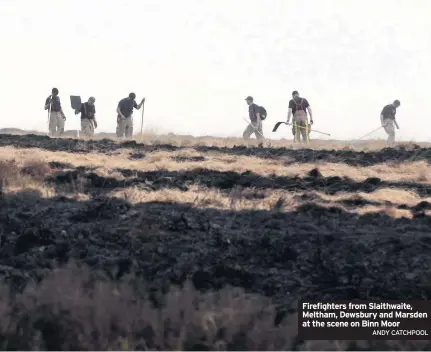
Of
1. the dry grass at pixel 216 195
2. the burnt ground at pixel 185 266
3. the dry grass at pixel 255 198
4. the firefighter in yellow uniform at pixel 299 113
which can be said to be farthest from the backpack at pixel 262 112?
the burnt ground at pixel 185 266

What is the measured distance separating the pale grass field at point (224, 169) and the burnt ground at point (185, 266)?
38 cm

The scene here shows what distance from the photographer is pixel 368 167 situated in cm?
2209

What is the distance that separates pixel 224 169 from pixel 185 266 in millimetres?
9536

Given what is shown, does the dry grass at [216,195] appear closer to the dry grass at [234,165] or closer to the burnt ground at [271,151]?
the dry grass at [234,165]

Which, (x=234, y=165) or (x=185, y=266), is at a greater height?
(x=234, y=165)

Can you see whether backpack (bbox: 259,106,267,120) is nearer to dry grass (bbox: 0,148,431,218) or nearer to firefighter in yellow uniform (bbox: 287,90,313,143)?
firefighter in yellow uniform (bbox: 287,90,313,143)

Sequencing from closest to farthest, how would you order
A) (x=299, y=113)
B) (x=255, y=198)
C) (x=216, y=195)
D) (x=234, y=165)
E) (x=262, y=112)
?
1. (x=216, y=195)
2. (x=255, y=198)
3. (x=234, y=165)
4. (x=299, y=113)
5. (x=262, y=112)

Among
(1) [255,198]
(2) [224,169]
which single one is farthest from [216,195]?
(2) [224,169]

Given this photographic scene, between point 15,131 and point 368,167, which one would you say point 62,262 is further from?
point 15,131

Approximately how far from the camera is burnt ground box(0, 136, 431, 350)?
355 inches

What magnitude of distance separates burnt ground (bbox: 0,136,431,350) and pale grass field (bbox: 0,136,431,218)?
38cm

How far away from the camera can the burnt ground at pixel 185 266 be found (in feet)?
29.6

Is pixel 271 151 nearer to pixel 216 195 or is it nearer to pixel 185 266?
pixel 216 195

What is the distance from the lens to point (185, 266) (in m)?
11.2
